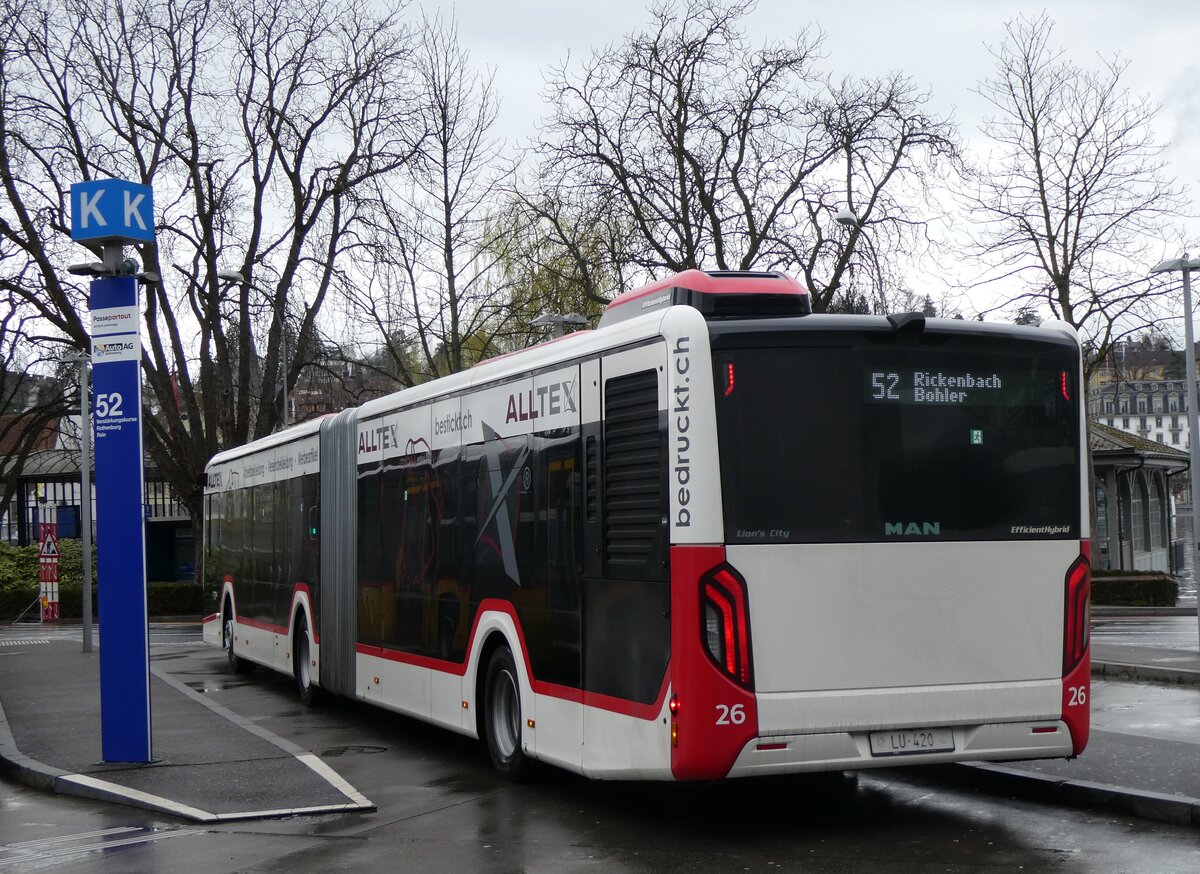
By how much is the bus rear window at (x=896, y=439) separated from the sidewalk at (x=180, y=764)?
12.2ft

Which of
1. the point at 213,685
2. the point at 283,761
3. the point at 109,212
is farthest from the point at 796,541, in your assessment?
the point at 213,685

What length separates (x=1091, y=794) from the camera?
8781 millimetres

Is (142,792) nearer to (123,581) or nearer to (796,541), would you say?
(123,581)

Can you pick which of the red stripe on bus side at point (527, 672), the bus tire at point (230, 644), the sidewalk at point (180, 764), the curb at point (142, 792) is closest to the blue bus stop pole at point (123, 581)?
the sidewalk at point (180, 764)

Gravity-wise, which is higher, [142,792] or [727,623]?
[727,623]

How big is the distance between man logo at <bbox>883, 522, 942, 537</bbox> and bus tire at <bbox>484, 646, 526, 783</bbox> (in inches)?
125

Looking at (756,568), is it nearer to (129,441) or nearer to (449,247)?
(129,441)

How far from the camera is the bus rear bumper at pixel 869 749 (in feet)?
25.8

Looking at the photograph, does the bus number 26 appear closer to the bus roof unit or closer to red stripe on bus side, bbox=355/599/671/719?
red stripe on bus side, bbox=355/599/671/719

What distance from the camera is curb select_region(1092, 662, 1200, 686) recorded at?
51.8 ft

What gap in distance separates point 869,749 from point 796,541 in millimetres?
1199

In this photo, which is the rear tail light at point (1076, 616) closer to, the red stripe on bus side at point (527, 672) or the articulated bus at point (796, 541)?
the articulated bus at point (796, 541)

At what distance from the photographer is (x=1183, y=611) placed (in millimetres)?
34531

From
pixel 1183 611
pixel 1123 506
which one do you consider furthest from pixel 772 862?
pixel 1123 506
